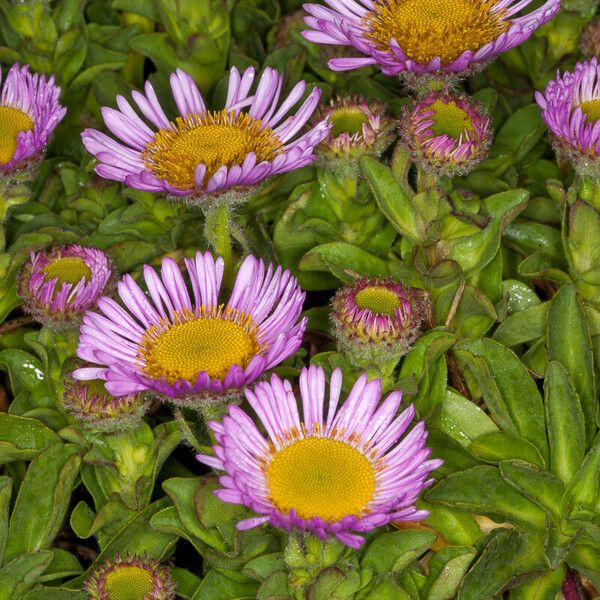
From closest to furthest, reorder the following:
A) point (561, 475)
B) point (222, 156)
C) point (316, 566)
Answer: point (316, 566) → point (561, 475) → point (222, 156)

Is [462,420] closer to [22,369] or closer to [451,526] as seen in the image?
[451,526]

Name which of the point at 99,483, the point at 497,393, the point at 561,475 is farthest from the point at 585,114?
the point at 99,483

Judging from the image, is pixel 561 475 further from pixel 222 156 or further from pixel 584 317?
pixel 222 156

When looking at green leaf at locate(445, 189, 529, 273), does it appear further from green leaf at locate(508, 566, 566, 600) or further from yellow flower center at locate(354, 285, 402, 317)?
green leaf at locate(508, 566, 566, 600)

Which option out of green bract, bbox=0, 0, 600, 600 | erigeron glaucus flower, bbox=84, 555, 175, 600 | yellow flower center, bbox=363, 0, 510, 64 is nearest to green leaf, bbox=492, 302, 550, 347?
green bract, bbox=0, 0, 600, 600

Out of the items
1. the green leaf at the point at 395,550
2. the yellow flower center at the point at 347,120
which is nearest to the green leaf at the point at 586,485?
the green leaf at the point at 395,550

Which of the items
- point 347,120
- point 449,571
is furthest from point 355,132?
point 449,571

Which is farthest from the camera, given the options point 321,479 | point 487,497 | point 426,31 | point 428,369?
point 426,31
